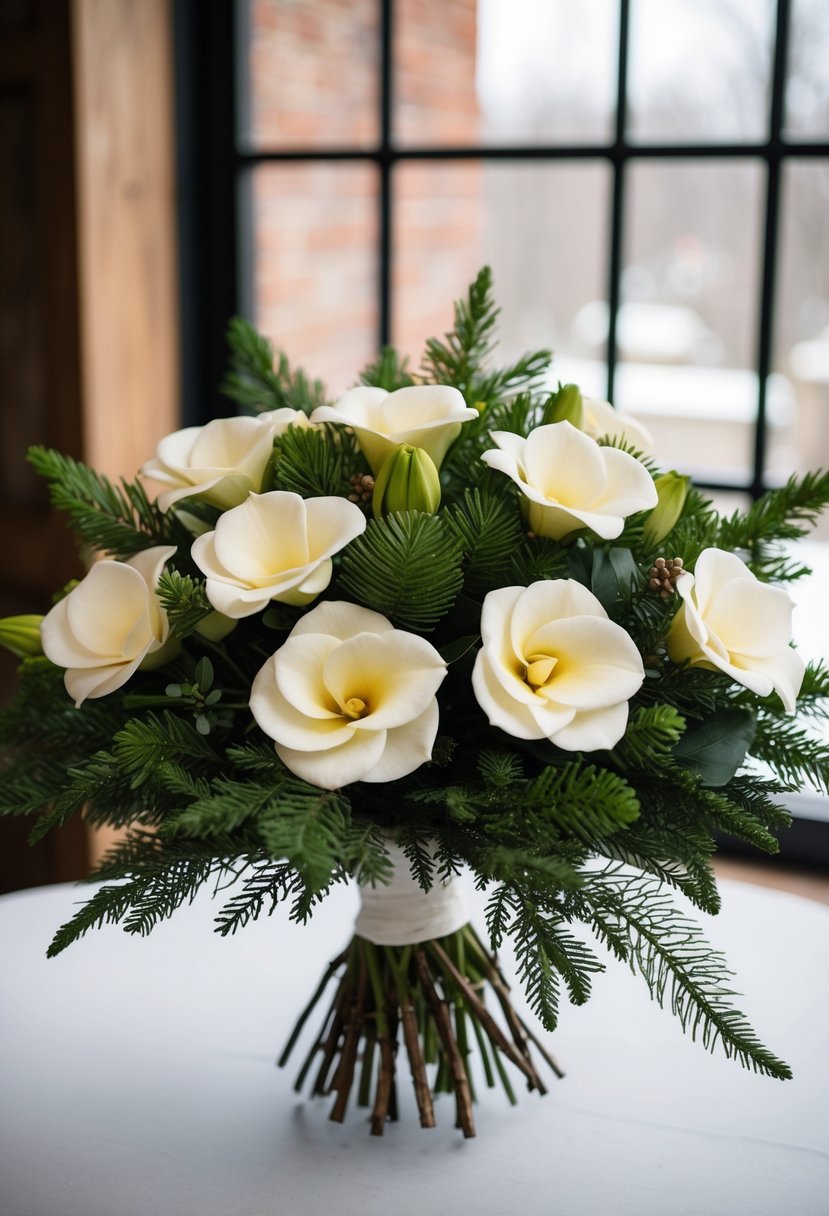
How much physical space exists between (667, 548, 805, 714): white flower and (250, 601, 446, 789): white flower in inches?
5.8

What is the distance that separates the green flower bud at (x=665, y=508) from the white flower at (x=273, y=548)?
0.19 metres

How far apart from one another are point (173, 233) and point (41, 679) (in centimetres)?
115

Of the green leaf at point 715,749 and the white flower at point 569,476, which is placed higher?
the white flower at point 569,476

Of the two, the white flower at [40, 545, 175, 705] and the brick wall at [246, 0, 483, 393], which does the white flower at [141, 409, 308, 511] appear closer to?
the white flower at [40, 545, 175, 705]

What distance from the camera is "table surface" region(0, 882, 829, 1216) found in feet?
2.68

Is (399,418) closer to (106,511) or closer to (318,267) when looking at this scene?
(106,511)

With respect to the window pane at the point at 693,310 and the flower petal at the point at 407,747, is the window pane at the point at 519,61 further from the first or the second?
the flower petal at the point at 407,747

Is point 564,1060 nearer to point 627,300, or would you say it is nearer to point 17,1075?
point 17,1075

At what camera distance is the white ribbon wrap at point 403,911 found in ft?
2.72

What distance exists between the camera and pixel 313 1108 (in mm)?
912

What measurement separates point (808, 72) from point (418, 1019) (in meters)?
1.22

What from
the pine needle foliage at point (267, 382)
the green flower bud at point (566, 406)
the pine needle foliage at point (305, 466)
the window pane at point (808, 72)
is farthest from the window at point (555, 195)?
the pine needle foliage at point (305, 466)

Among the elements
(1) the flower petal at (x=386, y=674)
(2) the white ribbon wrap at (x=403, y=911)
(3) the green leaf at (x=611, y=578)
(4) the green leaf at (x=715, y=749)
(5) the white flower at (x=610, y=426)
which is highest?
(5) the white flower at (x=610, y=426)

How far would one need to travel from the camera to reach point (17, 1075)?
3.09 feet
